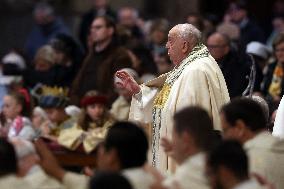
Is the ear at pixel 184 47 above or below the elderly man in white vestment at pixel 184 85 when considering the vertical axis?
above

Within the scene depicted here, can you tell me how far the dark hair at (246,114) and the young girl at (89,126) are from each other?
5.55 m

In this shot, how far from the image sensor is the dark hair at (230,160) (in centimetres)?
978

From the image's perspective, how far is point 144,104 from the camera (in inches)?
549

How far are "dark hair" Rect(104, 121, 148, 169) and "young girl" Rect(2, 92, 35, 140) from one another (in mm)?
6348

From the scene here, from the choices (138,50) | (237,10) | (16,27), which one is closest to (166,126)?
(138,50)

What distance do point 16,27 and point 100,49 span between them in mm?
6405

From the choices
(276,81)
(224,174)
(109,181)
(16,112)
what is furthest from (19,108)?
(109,181)

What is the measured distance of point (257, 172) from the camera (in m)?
11.1

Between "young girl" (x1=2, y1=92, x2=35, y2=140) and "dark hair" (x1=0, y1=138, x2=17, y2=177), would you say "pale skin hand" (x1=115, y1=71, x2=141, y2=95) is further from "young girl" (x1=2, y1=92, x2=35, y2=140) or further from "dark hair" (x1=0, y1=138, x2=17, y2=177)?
"dark hair" (x1=0, y1=138, x2=17, y2=177)

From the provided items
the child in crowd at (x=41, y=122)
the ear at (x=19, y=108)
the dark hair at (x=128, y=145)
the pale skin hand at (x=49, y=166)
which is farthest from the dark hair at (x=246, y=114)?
the ear at (x=19, y=108)

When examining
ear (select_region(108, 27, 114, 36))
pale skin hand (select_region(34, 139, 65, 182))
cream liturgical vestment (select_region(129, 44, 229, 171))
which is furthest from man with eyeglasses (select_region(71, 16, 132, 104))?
pale skin hand (select_region(34, 139, 65, 182))

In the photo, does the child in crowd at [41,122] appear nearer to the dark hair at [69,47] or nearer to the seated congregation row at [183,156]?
the dark hair at [69,47]

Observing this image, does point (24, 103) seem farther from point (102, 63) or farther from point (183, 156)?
point (183, 156)

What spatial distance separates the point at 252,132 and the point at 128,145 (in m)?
1.11
